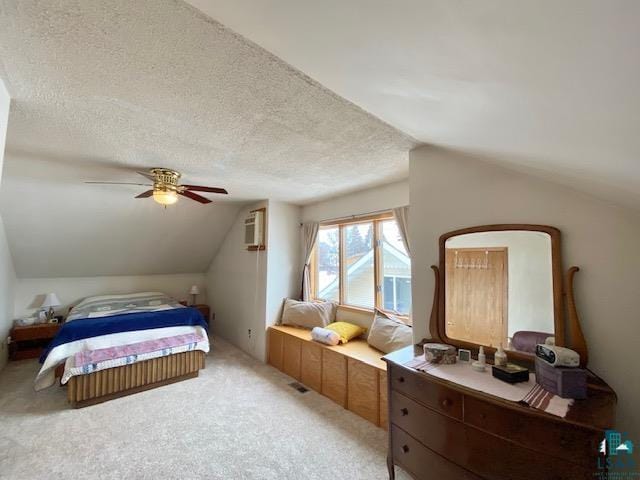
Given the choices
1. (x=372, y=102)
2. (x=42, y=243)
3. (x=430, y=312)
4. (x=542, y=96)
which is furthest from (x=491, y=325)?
(x=42, y=243)

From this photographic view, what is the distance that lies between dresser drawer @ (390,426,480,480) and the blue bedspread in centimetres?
293

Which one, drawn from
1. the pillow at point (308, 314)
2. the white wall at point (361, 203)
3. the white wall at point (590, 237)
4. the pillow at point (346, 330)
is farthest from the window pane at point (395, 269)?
the white wall at point (590, 237)

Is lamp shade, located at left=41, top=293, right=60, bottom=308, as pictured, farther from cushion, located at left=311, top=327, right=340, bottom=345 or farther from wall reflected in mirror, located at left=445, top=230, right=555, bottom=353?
wall reflected in mirror, located at left=445, top=230, right=555, bottom=353

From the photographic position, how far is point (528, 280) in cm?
159

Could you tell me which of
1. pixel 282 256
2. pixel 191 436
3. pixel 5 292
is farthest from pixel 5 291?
pixel 282 256

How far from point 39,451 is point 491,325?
3479 mm

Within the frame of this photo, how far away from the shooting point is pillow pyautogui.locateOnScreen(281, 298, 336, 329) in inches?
137

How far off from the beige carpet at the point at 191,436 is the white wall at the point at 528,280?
138cm

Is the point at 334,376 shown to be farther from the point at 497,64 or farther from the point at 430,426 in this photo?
the point at 497,64

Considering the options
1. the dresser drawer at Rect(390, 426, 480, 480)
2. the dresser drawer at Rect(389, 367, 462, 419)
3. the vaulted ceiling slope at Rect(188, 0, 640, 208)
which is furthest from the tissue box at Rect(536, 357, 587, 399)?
the vaulted ceiling slope at Rect(188, 0, 640, 208)

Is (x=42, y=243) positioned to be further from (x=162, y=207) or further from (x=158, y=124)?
(x=158, y=124)

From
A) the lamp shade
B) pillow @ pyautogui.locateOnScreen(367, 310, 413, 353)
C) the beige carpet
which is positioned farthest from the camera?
the lamp shade

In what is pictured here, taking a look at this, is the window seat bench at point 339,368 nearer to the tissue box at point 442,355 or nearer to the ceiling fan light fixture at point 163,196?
the tissue box at point 442,355

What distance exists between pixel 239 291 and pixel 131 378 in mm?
1822
